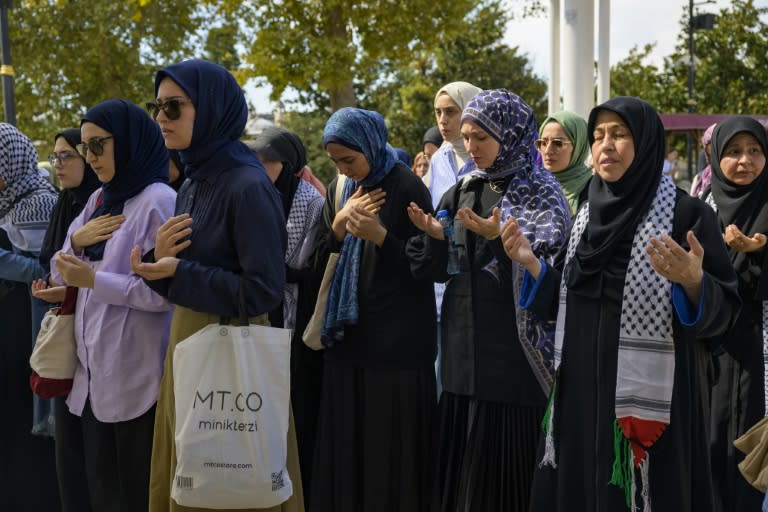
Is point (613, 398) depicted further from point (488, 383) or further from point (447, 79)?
point (447, 79)

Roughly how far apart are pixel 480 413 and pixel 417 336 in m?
0.49

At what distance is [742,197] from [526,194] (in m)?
1.49

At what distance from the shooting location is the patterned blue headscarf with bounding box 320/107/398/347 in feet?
13.4

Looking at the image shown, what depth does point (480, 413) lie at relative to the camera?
12.8 feet

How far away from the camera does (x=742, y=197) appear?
465cm

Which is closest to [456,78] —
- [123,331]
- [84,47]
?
[84,47]

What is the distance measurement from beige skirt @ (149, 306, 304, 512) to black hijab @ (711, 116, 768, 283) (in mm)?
2485

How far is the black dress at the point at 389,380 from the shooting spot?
4129 mm

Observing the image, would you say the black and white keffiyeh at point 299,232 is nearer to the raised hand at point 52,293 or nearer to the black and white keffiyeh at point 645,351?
the raised hand at point 52,293

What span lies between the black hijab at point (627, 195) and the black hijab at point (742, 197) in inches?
59.3

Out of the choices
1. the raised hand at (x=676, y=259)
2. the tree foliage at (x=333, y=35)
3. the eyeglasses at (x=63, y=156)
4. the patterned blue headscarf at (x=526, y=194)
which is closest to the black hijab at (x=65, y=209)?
the eyeglasses at (x=63, y=156)

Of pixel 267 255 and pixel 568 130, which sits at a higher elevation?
pixel 568 130

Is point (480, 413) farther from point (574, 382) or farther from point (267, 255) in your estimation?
point (267, 255)

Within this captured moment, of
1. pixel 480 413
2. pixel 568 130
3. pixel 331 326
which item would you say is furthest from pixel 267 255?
pixel 568 130
